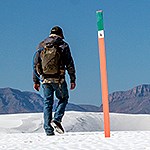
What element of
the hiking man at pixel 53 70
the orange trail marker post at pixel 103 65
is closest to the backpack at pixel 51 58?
the hiking man at pixel 53 70

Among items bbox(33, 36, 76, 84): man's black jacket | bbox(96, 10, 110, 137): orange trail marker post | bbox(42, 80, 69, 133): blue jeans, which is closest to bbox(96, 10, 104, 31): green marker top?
bbox(96, 10, 110, 137): orange trail marker post

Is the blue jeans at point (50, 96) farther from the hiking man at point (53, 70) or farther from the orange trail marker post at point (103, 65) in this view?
the orange trail marker post at point (103, 65)

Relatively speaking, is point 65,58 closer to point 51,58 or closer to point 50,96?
point 51,58

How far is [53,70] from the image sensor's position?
7266 mm

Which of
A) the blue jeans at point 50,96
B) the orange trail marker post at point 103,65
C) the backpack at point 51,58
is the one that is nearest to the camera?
the orange trail marker post at point 103,65

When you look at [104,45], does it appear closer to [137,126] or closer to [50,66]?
[50,66]

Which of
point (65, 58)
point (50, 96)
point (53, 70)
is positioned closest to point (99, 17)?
point (65, 58)

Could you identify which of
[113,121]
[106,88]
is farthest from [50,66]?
[113,121]

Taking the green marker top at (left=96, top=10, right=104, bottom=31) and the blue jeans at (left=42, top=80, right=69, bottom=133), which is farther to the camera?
the blue jeans at (left=42, top=80, right=69, bottom=133)

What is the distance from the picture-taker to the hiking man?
23.8 feet

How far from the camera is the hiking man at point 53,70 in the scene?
286 inches

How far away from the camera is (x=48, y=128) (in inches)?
292

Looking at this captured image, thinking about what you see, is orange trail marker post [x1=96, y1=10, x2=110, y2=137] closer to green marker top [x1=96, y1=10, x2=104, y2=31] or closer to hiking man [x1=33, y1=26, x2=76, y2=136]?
green marker top [x1=96, y1=10, x2=104, y2=31]

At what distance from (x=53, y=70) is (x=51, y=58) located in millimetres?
189
